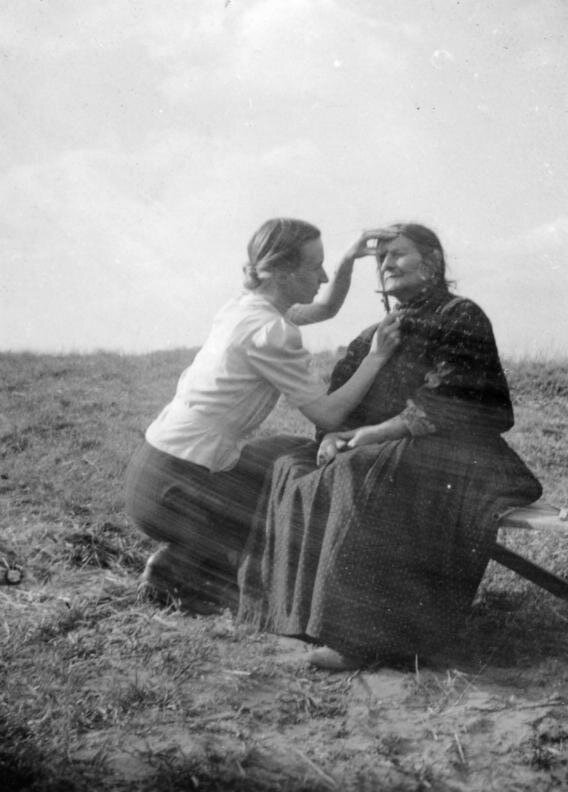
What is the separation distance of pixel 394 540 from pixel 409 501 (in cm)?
19

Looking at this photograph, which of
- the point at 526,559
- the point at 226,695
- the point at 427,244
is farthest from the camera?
the point at 427,244

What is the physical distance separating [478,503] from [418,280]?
1.11 metres

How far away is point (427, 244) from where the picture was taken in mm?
4258

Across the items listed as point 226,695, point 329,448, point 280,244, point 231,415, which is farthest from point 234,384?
point 226,695

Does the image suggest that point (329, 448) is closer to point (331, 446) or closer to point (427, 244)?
point (331, 446)

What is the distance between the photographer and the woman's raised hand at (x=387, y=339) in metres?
4.15

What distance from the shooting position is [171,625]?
4199 millimetres

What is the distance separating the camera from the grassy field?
2781mm

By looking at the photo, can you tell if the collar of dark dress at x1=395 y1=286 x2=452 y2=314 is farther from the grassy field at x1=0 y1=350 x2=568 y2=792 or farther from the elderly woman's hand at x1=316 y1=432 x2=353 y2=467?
the grassy field at x1=0 y1=350 x2=568 y2=792

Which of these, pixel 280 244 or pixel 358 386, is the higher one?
pixel 280 244

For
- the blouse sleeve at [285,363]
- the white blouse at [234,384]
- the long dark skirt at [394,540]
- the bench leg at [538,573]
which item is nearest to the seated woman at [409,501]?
the long dark skirt at [394,540]

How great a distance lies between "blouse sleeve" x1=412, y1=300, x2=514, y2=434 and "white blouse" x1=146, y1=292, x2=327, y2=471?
54 cm

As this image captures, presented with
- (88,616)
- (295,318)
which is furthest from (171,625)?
(295,318)

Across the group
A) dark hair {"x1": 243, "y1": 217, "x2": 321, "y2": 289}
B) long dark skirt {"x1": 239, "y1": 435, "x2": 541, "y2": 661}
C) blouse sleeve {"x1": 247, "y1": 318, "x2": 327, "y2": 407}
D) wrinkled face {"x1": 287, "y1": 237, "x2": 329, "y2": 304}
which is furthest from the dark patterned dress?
dark hair {"x1": 243, "y1": 217, "x2": 321, "y2": 289}
